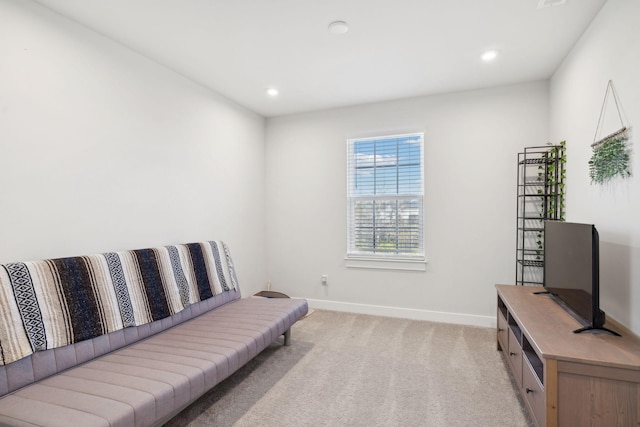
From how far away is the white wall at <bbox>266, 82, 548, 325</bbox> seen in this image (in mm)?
3385

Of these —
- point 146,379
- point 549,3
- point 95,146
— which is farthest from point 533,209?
point 95,146

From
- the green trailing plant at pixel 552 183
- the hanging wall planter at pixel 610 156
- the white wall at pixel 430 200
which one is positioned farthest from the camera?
the white wall at pixel 430 200

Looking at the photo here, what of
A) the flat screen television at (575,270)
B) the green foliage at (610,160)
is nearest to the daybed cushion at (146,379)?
the flat screen television at (575,270)

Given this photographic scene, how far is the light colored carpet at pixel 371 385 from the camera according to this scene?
197cm

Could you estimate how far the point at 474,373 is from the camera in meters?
2.49

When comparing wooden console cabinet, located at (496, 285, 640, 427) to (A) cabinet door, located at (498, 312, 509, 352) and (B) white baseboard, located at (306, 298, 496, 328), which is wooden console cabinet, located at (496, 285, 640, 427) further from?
(B) white baseboard, located at (306, 298, 496, 328)

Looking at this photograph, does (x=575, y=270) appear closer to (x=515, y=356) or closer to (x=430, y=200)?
(x=515, y=356)

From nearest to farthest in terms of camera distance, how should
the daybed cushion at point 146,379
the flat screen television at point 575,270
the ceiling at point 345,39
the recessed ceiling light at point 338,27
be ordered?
the daybed cushion at point 146,379, the flat screen television at point 575,270, the ceiling at point 345,39, the recessed ceiling light at point 338,27

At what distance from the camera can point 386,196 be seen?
3.91 meters

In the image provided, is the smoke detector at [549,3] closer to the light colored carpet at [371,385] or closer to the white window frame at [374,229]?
the white window frame at [374,229]

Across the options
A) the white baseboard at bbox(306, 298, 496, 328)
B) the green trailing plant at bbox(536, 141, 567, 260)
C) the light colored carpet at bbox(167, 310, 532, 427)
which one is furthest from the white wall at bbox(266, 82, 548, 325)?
the light colored carpet at bbox(167, 310, 532, 427)

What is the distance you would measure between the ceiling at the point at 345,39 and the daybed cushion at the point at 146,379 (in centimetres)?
221

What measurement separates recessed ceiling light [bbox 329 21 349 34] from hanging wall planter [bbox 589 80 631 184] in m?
1.74

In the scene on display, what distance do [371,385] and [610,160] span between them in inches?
84.6
